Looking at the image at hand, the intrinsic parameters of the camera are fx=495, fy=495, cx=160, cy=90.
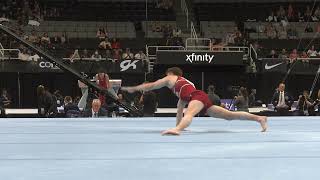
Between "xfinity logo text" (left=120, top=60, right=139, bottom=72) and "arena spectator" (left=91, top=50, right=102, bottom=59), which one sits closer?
"xfinity logo text" (left=120, top=60, right=139, bottom=72)

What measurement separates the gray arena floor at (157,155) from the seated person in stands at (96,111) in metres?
3.96

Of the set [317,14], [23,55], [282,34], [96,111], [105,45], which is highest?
[317,14]

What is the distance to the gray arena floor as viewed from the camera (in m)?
3.30

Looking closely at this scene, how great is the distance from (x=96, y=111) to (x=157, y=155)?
629 cm

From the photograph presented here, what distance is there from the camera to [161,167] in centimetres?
354

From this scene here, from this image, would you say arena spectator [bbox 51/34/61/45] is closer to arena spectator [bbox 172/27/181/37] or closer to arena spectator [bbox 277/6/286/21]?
arena spectator [bbox 172/27/181/37]

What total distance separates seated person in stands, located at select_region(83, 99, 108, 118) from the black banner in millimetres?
6402

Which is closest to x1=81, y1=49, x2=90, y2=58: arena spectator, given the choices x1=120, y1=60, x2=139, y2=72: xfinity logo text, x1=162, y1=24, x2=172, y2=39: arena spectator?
x1=120, y1=60, x2=139, y2=72: xfinity logo text

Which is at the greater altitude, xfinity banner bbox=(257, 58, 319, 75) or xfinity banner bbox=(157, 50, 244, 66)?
xfinity banner bbox=(157, 50, 244, 66)

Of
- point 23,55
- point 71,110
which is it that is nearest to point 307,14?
point 23,55

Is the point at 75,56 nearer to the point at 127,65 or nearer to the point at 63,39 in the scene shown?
the point at 127,65

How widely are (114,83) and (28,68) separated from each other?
542 centimetres

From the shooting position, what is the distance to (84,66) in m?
17.1

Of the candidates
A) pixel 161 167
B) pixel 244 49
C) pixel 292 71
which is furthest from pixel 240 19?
pixel 161 167
